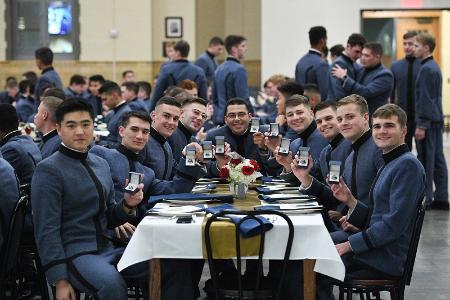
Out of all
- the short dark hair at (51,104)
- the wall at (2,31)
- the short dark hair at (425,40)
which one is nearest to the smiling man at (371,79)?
the short dark hair at (425,40)

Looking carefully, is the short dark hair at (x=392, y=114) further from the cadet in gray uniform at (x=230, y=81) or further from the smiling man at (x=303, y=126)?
the cadet in gray uniform at (x=230, y=81)

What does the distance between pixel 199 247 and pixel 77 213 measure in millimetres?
698

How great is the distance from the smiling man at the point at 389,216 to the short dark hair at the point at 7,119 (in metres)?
2.44

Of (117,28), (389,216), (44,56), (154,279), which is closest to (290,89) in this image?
(389,216)

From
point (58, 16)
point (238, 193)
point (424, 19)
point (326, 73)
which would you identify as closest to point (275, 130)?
point (238, 193)

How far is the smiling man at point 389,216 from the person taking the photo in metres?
4.77

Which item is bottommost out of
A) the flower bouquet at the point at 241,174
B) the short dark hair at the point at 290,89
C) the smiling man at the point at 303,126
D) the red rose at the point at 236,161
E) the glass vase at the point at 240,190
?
the glass vase at the point at 240,190

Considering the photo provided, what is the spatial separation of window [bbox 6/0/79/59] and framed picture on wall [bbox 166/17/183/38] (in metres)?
2.15

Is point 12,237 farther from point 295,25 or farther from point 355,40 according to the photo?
point 295,25

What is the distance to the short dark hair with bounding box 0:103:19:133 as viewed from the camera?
6.03 metres

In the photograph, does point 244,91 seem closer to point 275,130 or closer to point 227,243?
point 275,130

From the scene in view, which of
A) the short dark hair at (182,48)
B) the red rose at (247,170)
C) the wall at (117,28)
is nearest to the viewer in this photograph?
the red rose at (247,170)

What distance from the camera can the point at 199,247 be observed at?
4.54 meters

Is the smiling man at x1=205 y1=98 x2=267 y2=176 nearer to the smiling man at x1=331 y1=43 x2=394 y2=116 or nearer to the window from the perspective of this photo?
the smiling man at x1=331 y1=43 x2=394 y2=116
